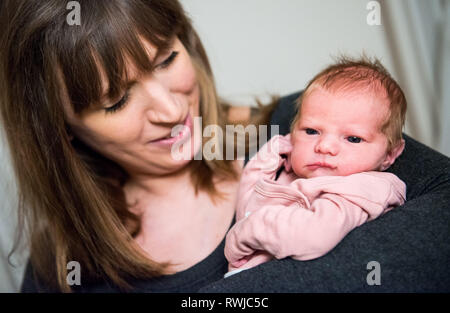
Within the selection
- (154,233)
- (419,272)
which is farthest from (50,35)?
(419,272)

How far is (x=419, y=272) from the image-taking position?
0.71 metres

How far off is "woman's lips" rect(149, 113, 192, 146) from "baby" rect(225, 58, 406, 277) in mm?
266

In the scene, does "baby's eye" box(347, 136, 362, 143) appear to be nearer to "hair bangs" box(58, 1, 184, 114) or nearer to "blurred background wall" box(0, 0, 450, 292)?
"hair bangs" box(58, 1, 184, 114)

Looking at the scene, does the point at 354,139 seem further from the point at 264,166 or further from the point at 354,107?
the point at 264,166

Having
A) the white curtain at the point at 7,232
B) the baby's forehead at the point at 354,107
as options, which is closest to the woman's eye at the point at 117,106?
the baby's forehead at the point at 354,107

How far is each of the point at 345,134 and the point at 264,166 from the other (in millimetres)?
236

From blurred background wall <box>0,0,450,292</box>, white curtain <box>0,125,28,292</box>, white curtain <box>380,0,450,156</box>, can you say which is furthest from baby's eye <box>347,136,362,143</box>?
white curtain <box>0,125,28,292</box>

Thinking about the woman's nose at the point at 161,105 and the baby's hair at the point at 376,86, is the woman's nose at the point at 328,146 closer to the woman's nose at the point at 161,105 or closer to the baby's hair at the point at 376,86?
the baby's hair at the point at 376,86

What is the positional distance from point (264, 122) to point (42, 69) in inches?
26.2

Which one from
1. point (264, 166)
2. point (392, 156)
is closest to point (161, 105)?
point (264, 166)

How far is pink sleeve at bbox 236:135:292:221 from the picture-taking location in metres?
1.02

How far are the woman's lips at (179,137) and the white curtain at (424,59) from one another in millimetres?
1120

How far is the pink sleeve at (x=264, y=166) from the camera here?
3.36 feet
